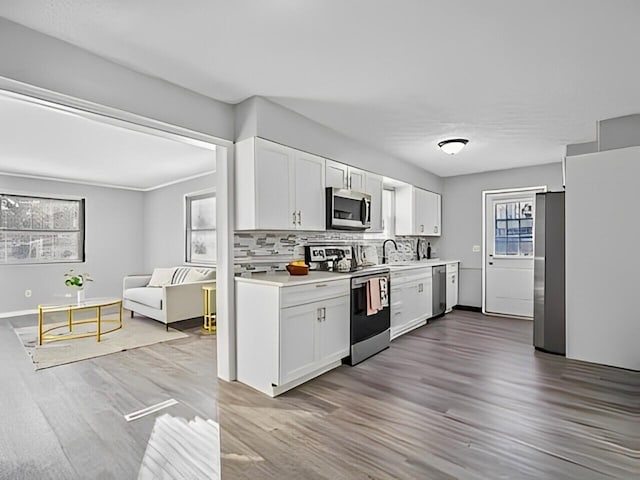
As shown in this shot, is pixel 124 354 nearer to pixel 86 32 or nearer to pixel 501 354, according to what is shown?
pixel 86 32

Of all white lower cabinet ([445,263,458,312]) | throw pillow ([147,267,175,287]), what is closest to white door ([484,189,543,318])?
white lower cabinet ([445,263,458,312])

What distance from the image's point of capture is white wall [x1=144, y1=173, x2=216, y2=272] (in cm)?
693

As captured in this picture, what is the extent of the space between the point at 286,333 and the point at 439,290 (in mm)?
3729

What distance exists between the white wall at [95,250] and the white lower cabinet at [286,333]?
17.7 feet

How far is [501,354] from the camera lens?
4051mm

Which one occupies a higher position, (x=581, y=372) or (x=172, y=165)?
(x=172, y=165)

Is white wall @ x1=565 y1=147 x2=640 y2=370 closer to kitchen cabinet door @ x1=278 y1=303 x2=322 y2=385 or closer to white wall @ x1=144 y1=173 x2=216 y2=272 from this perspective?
kitchen cabinet door @ x1=278 y1=303 x2=322 y2=385

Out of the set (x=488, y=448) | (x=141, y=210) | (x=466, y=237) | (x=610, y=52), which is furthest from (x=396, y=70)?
(x=141, y=210)

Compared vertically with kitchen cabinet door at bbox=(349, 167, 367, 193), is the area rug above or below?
below

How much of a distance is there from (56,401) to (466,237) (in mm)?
6341

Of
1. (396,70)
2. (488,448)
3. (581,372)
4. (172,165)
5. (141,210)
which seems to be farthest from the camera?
(141,210)

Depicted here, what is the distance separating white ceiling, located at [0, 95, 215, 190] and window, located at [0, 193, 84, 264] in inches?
22.5

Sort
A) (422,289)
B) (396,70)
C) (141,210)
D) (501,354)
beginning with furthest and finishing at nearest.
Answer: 1. (141,210)
2. (422,289)
3. (501,354)
4. (396,70)

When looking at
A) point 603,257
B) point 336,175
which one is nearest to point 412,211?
point 336,175
